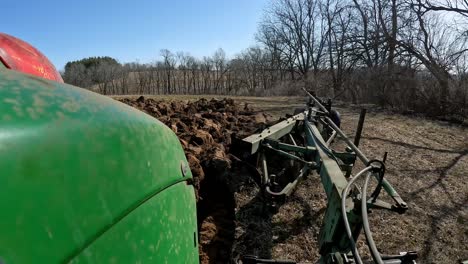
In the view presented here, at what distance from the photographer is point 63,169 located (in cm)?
77

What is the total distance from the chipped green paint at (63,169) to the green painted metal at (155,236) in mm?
16

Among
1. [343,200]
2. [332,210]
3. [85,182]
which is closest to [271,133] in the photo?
[332,210]

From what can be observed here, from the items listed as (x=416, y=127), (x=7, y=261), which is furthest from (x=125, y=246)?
(x=416, y=127)

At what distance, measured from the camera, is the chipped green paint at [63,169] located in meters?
0.68

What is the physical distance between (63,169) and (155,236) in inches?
15.1

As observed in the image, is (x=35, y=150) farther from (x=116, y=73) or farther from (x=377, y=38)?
(x=116, y=73)

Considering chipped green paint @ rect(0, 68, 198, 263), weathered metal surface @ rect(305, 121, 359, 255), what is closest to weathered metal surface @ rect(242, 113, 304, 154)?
weathered metal surface @ rect(305, 121, 359, 255)

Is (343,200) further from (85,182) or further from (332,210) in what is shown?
(85,182)

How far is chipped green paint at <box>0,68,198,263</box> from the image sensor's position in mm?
679

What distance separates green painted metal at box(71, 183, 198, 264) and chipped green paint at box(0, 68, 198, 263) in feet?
0.05

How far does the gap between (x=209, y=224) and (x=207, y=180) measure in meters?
1.06

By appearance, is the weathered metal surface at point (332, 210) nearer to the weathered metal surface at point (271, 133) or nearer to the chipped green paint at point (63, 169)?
the weathered metal surface at point (271, 133)

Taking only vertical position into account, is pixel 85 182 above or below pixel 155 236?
above

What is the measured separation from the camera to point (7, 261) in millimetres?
640
